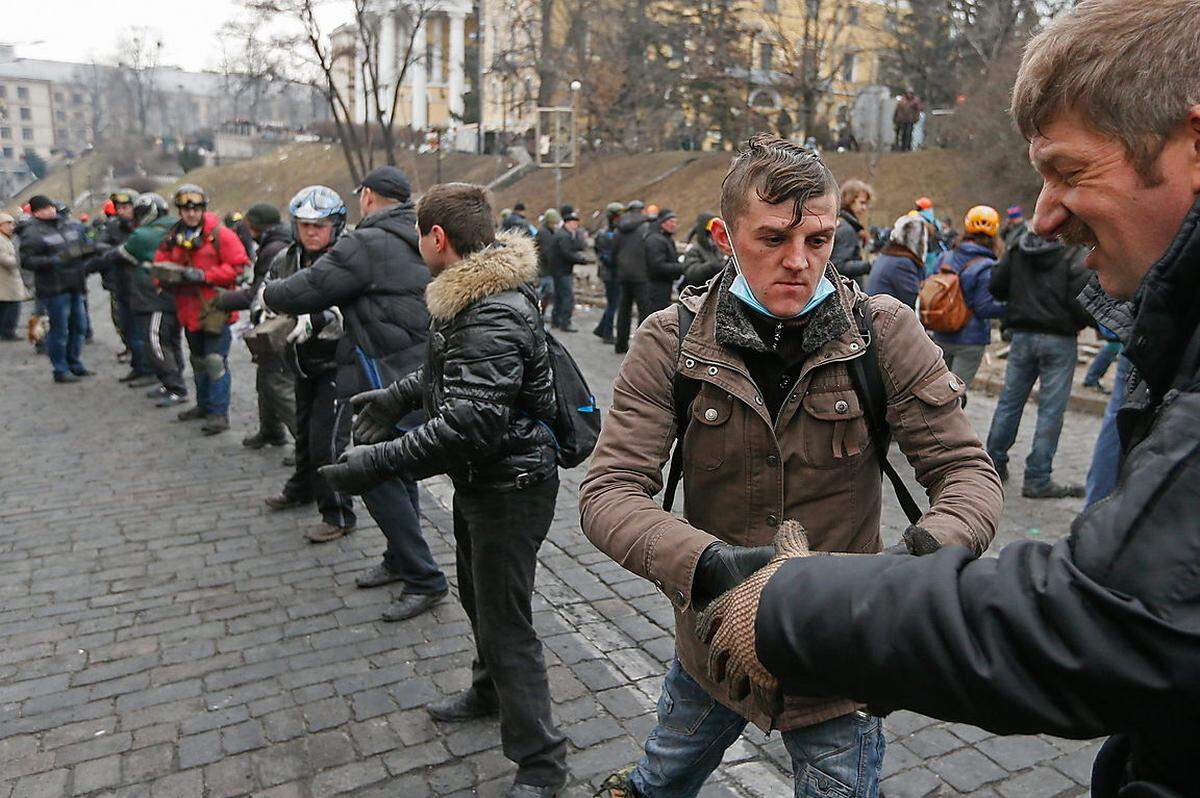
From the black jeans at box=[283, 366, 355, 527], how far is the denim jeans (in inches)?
329

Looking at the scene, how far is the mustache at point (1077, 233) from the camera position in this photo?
1.28 m

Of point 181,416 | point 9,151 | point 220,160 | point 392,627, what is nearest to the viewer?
point 392,627

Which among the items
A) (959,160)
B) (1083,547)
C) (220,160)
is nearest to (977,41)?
(959,160)

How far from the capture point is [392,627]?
465cm

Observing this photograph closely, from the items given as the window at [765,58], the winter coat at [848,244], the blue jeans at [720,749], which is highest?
the window at [765,58]

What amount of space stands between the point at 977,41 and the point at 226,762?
111 ft

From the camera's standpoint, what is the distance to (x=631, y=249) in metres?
12.8

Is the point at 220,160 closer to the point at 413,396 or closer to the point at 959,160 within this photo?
the point at 959,160

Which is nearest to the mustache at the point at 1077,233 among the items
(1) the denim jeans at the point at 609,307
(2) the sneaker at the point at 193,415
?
(2) the sneaker at the point at 193,415

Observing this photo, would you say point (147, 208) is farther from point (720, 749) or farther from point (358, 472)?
point (720, 749)

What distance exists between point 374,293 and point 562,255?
1105 cm

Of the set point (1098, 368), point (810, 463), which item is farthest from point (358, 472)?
point (1098, 368)

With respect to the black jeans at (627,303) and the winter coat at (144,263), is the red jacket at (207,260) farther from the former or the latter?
the black jeans at (627,303)

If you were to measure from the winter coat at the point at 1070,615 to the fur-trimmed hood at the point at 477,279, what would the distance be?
2221mm
